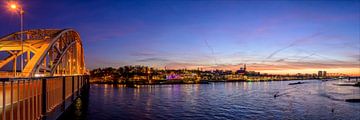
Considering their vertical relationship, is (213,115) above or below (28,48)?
below

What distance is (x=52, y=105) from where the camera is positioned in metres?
28.2

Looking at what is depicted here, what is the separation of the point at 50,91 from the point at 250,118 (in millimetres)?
35525

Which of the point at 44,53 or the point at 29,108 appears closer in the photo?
the point at 29,108

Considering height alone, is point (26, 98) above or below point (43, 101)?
above

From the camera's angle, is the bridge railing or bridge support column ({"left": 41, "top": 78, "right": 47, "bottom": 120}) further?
bridge support column ({"left": 41, "top": 78, "right": 47, "bottom": 120})

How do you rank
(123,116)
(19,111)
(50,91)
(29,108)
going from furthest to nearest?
(123,116) < (50,91) < (29,108) < (19,111)

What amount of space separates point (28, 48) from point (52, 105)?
36882mm

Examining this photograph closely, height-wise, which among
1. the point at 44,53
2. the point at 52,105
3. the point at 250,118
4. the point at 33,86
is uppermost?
the point at 44,53

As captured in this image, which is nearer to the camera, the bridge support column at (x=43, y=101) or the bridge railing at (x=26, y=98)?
the bridge railing at (x=26, y=98)

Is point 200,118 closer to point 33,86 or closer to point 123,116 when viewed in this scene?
point 123,116

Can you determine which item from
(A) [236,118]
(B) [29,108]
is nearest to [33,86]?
(B) [29,108]

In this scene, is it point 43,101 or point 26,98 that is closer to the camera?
point 26,98

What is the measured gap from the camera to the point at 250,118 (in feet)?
167

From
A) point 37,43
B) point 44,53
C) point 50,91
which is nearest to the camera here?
point 50,91
